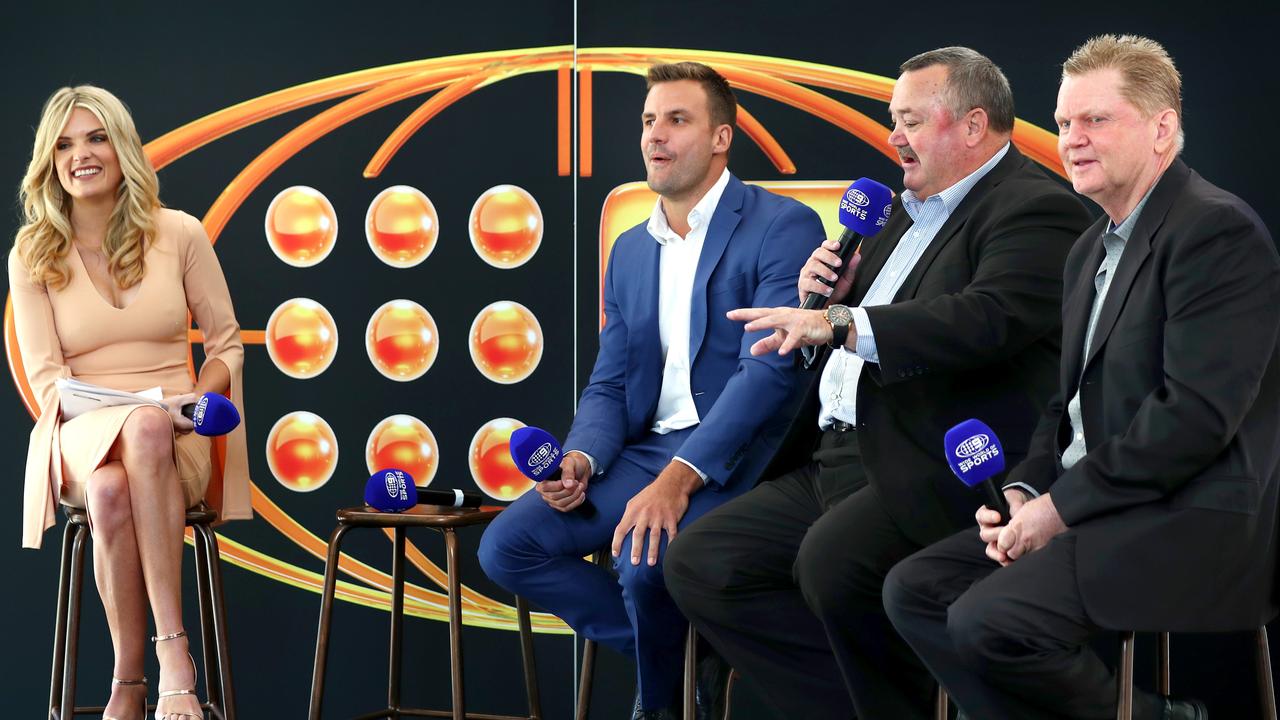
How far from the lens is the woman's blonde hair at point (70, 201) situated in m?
3.41

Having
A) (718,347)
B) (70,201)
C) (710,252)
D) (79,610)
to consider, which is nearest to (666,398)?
(718,347)

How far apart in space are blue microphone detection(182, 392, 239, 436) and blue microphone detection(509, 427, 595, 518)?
0.69 m

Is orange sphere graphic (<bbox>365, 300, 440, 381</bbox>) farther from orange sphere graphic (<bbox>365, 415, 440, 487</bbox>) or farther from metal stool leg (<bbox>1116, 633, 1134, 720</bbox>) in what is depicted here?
metal stool leg (<bbox>1116, 633, 1134, 720</bbox>)

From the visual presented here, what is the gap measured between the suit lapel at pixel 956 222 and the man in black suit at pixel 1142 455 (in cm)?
41

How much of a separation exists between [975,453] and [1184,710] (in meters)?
0.67

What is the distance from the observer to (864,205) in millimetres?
2670

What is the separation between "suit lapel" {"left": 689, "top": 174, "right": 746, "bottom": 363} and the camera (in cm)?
316

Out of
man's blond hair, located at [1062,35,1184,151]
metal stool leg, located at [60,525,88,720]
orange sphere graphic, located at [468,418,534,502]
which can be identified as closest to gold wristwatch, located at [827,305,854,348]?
man's blond hair, located at [1062,35,1184,151]

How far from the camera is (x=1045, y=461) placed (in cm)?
242

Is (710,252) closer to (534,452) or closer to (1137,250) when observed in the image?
(534,452)

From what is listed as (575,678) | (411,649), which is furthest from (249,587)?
(575,678)

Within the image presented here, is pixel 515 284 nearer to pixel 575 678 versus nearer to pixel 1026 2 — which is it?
pixel 575 678

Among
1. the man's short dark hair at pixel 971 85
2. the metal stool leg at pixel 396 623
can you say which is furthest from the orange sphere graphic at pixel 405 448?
the man's short dark hair at pixel 971 85

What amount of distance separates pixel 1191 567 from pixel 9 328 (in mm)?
3261
